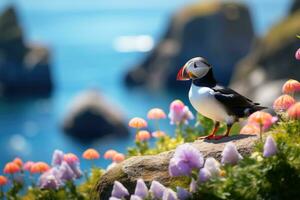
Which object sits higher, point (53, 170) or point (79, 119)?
point (79, 119)

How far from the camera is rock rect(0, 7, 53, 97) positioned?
177500 mm

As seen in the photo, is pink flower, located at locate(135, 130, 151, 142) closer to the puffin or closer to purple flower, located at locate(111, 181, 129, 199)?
the puffin

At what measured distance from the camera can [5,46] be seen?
7397 inches

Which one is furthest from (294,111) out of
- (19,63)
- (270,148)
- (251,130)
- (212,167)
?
(19,63)

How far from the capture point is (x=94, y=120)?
412 feet

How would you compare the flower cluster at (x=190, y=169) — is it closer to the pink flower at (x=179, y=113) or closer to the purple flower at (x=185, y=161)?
the purple flower at (x=185, y=161)

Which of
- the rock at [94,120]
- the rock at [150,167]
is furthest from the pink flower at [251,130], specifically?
the rock at [94,120]

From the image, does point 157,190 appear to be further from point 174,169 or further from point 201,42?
point 201,42

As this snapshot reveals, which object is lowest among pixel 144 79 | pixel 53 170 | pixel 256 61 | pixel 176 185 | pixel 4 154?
pixel 176 185

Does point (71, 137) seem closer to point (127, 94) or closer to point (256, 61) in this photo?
point (256, 61)

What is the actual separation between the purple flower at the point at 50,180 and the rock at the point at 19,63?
538 feet

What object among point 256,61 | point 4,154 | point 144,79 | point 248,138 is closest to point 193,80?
point 248,138

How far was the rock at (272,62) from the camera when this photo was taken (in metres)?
131

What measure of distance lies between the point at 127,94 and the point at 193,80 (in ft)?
531
